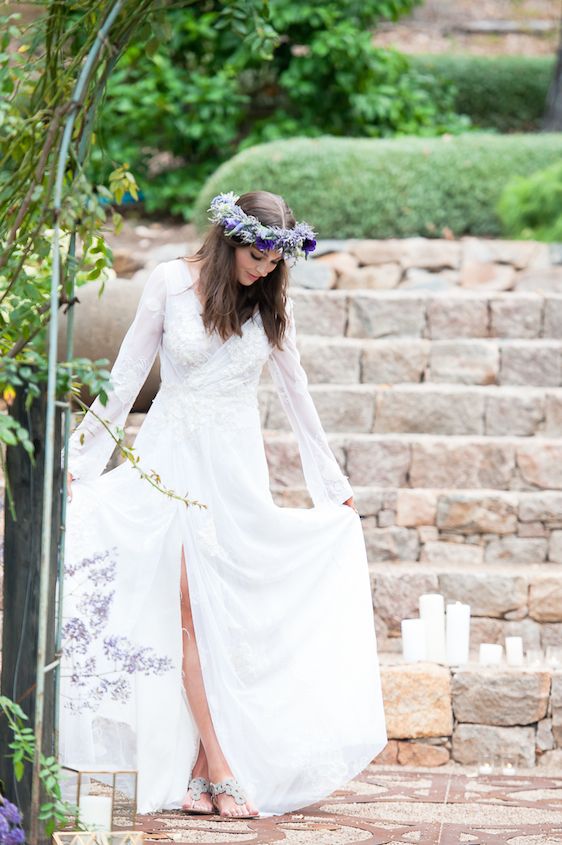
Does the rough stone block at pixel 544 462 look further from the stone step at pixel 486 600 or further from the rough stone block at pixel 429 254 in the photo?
the rough stone block at pixel 429 254

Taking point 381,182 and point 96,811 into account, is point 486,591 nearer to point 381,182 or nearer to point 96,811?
point 96,811

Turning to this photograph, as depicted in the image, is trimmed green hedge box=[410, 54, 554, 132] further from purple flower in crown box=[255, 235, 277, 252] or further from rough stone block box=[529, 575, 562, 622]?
purple flower in crown box=[255, 235, 277, 252]

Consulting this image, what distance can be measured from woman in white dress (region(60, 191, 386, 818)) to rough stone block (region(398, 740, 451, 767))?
1.05 meters

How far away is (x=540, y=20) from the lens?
15586 millimetres

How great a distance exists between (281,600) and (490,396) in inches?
114

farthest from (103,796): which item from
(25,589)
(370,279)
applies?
(370,279)

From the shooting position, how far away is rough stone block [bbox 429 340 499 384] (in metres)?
6.99

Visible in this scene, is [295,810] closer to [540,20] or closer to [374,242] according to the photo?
[374,242]

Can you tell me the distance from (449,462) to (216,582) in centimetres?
253

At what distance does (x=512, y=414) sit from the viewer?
21.4ft

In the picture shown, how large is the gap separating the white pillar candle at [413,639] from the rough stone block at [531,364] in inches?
93.3

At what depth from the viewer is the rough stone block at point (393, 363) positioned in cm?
694

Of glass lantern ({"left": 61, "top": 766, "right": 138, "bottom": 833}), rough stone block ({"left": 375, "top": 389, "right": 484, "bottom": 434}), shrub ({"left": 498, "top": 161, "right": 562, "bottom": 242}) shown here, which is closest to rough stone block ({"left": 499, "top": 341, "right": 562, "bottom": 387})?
rough stone block ({"left": 375, "top": 389, "right": 484, "bottom": 434})

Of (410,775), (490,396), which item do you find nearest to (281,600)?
(410,775)
